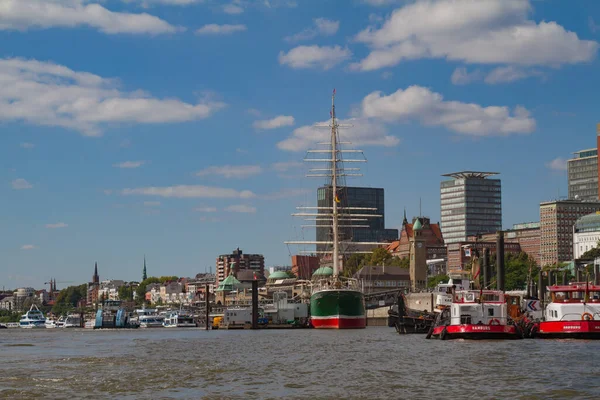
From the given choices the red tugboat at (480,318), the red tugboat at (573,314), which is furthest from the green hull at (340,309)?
the red tugboat at (573,314)

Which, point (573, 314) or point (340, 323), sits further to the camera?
point (340, 323)

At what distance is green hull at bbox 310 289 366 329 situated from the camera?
474 feet

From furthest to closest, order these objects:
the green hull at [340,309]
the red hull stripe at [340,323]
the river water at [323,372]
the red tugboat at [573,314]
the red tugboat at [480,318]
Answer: the red hull stripe at [340,323] → the green hull at [340,309] → the red tugboat at [480,318] → the red tugboat at [573,314] → the river water at [323,372]

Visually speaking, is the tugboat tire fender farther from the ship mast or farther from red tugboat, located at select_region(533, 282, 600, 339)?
the ship mast

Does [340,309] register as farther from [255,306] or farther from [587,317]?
[587,317]

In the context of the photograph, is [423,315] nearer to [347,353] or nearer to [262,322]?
[347,353]

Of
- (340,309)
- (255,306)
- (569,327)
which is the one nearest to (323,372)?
(569,327)

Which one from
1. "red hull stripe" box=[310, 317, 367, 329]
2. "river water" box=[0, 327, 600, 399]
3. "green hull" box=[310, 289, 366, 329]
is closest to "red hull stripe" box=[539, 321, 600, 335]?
"river water" box=[0, 327, 600, 399]

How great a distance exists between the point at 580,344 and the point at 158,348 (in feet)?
126

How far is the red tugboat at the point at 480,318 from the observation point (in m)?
90.8

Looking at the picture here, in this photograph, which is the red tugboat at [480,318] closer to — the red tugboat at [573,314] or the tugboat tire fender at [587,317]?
the red tugboat at [573,314]

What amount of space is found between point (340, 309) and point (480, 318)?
5417 centimetres

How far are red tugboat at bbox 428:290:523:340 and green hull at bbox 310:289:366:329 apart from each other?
50995 millimetres

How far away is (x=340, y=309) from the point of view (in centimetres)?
14425
